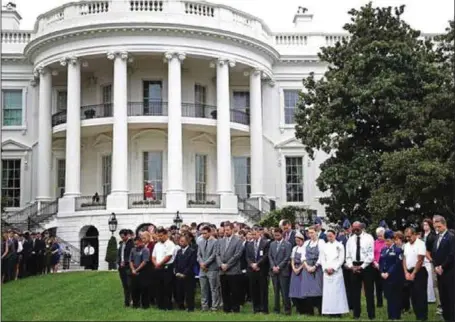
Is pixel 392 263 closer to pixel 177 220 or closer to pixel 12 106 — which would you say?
pixel 177 220

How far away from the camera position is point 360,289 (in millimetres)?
14188

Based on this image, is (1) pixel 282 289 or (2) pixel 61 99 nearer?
(1) pixel 282 289

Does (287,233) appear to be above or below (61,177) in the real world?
below

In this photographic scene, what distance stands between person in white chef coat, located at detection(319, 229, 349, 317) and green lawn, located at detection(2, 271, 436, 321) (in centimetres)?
34

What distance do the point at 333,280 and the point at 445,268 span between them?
2.10 metres

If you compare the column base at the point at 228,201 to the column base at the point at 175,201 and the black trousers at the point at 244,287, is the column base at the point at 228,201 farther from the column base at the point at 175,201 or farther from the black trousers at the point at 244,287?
the black trousers at the point at 244,287

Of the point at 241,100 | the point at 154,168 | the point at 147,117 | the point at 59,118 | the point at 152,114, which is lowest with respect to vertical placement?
the point at 154,168

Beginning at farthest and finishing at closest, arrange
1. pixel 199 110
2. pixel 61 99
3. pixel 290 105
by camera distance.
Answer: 1. pixel 290 105
2. pixel 61 99
3. pixel 199 110

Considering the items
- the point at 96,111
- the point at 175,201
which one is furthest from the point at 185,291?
the point at 96,111

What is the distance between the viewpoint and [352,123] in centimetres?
2589

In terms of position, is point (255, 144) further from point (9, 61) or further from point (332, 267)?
point (332, 267)

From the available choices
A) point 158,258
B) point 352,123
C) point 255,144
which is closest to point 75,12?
point 255,144

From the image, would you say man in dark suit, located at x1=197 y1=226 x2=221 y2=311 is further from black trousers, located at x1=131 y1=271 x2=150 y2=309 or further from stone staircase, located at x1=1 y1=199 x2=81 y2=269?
stone staircase, located at x1=1 y1=199 x2=81 y2=269

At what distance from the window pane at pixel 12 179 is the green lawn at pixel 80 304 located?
15731mm
